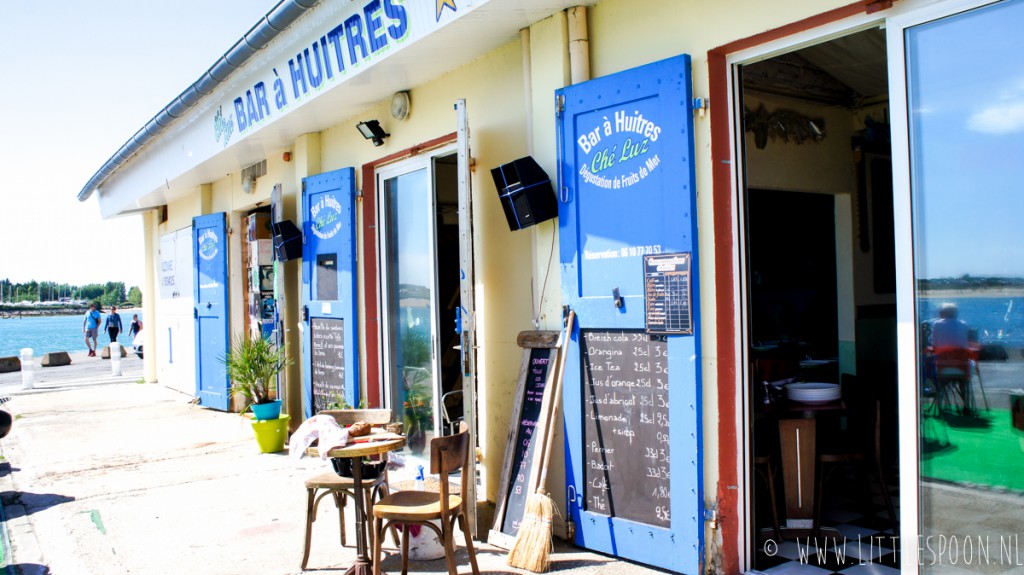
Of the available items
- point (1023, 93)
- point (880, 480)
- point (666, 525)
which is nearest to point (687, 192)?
point (1023, 93)

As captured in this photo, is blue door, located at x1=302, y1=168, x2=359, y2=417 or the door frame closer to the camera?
the door frame

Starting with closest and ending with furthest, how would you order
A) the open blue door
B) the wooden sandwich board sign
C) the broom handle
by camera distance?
the broom handle → the wooden sandwich board sign → the open blue door

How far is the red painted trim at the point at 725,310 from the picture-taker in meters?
3.75

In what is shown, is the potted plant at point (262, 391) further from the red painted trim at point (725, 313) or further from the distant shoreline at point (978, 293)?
the distant shoreline at point (978, 293)

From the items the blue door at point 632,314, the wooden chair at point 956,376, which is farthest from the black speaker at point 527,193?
the wooden chair at point 956,376

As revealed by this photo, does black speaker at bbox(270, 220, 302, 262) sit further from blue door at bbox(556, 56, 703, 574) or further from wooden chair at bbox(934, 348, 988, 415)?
wooden chair at bbox(934, 348, 988, 415)

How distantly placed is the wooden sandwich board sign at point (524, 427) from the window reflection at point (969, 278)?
1.99 meters

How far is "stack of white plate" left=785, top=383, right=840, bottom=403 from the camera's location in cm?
430

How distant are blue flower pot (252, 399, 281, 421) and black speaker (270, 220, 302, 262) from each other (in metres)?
1.42

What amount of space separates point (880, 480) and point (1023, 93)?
233 centimetres

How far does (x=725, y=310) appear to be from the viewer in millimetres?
3801

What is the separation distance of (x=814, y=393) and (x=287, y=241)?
520 centimetres

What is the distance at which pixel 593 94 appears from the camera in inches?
168

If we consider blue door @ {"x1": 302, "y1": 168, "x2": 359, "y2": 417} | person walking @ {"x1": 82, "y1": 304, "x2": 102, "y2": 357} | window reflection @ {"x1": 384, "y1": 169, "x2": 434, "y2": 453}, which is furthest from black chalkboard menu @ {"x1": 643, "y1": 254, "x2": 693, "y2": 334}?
person walking @ {"x1": 82, "y1": 304, "x2": 102, "y2": 357}
